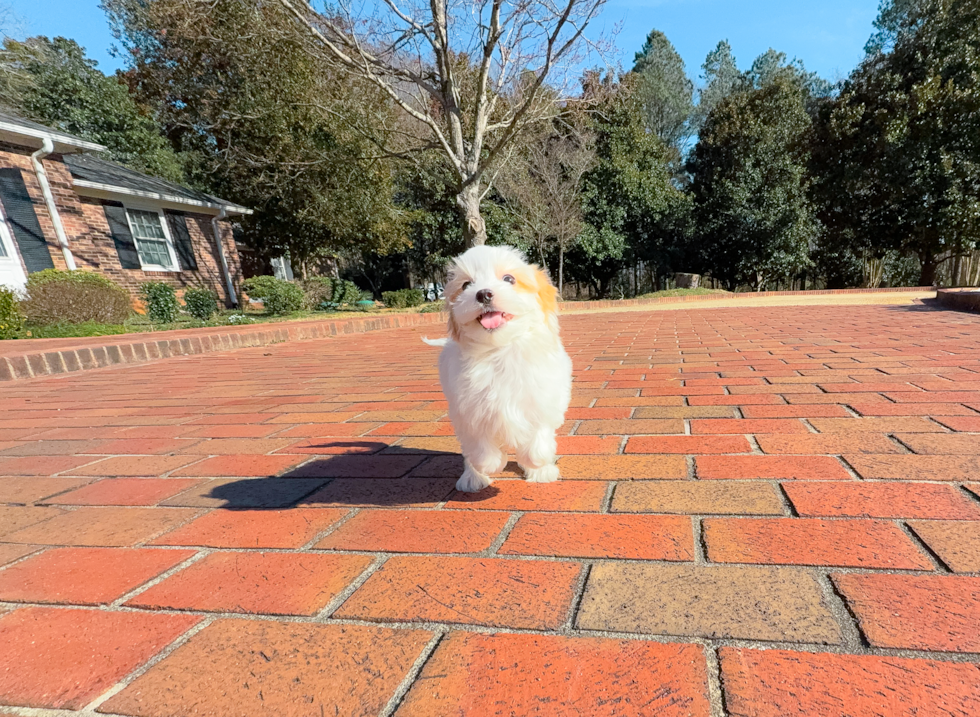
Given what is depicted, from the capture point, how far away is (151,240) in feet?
48.9

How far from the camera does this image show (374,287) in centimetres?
2684

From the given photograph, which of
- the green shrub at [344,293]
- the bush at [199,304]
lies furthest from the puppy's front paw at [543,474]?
the green shrub at [344,293]

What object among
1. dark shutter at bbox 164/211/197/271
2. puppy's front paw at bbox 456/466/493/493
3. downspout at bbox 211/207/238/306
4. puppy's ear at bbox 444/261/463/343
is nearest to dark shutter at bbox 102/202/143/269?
dark shutter at bbox 164/211/197/271

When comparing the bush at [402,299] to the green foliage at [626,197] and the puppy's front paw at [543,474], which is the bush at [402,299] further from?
the puppy's front paw at [543,474]

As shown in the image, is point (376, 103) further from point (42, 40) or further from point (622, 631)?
point (42, 40)

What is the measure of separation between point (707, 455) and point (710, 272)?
21643 mm

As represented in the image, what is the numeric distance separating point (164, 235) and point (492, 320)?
1750 centimetres

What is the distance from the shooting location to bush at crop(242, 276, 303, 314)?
1251cm

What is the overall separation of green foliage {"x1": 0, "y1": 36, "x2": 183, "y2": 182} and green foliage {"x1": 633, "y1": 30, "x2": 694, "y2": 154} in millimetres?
25391

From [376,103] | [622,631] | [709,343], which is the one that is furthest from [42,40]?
[622,631]

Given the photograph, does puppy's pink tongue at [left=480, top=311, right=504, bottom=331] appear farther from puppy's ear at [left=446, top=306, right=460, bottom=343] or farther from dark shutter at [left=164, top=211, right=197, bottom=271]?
dark shutter at [left=164, top=211, right=197, bottom=271]

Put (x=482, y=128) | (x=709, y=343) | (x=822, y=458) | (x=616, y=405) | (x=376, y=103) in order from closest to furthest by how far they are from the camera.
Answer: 1. (x=822, y=458)
2. (x=616, y=405)
3. (x=709, y=343)
4. (x=482, y=128)
5. (x=376, y=103)

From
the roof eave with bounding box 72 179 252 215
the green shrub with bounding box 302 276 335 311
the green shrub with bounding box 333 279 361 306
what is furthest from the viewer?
the green shrub with bounding box 333 279 361 306

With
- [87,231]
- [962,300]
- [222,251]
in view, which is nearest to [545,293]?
[962,300]
